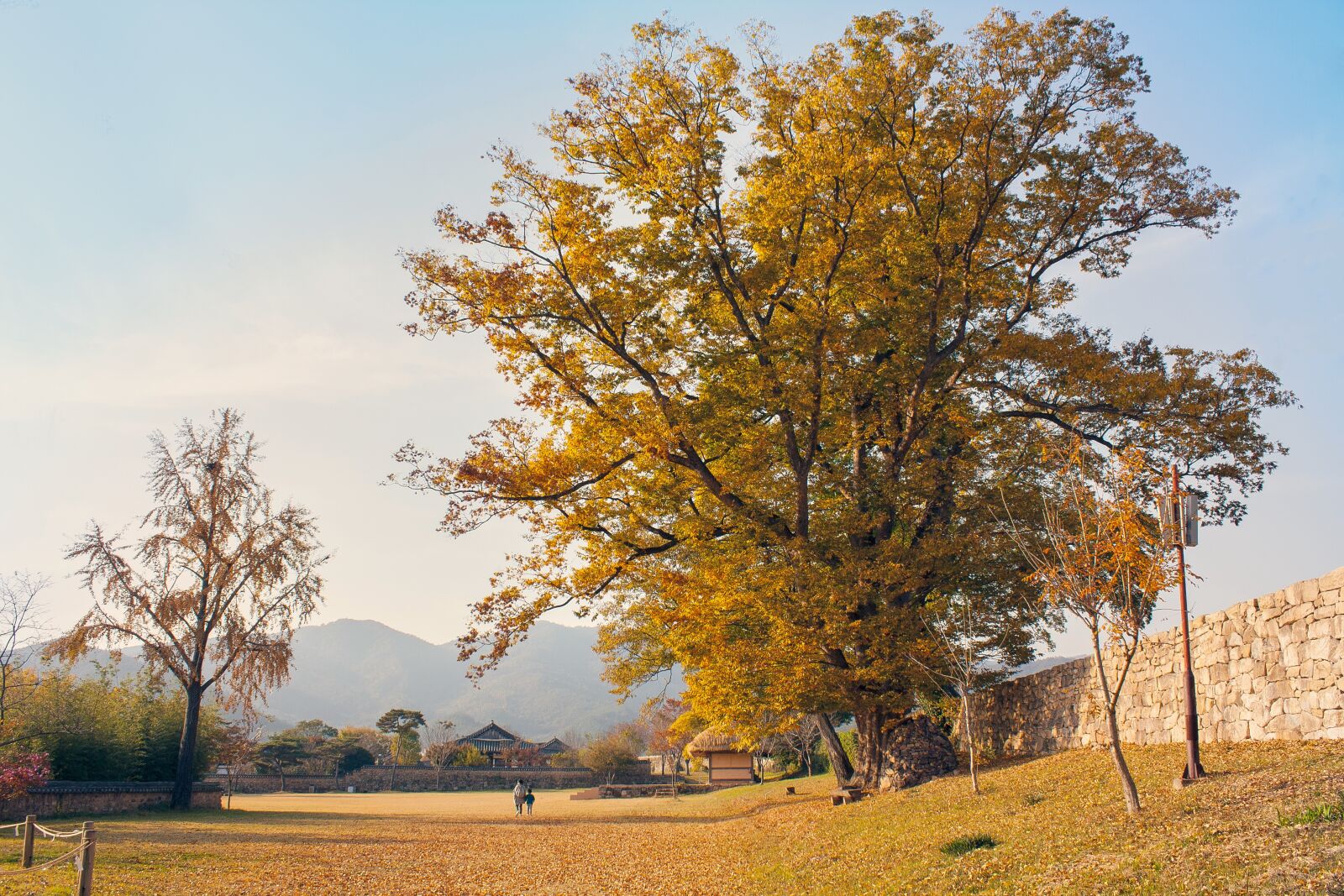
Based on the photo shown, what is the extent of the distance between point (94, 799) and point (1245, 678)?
2651 centimetres

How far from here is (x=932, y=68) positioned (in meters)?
16.7

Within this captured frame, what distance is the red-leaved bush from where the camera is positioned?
16359 millimetres

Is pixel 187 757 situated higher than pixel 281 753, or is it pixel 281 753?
pixel 187 757

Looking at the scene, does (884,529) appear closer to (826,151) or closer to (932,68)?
(826,151)

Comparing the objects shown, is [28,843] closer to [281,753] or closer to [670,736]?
[670,736]

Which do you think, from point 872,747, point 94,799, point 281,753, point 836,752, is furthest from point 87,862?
point 281,753

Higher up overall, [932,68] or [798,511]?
[932,68]

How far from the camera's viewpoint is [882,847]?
1078 cm

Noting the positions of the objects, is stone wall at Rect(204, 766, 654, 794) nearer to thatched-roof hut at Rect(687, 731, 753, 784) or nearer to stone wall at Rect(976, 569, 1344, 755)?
thatched-roof hut at Rect(687, 731, 753, 784)

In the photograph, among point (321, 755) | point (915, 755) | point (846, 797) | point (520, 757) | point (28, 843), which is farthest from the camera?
point (520, 757)

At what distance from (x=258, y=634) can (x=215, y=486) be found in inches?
195

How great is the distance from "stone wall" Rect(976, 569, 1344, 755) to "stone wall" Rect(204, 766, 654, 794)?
45.9 meters

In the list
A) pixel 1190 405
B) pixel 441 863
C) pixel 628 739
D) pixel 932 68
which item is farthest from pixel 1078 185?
pixel 628 739

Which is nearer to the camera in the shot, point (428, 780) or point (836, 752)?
point (836, 752)
